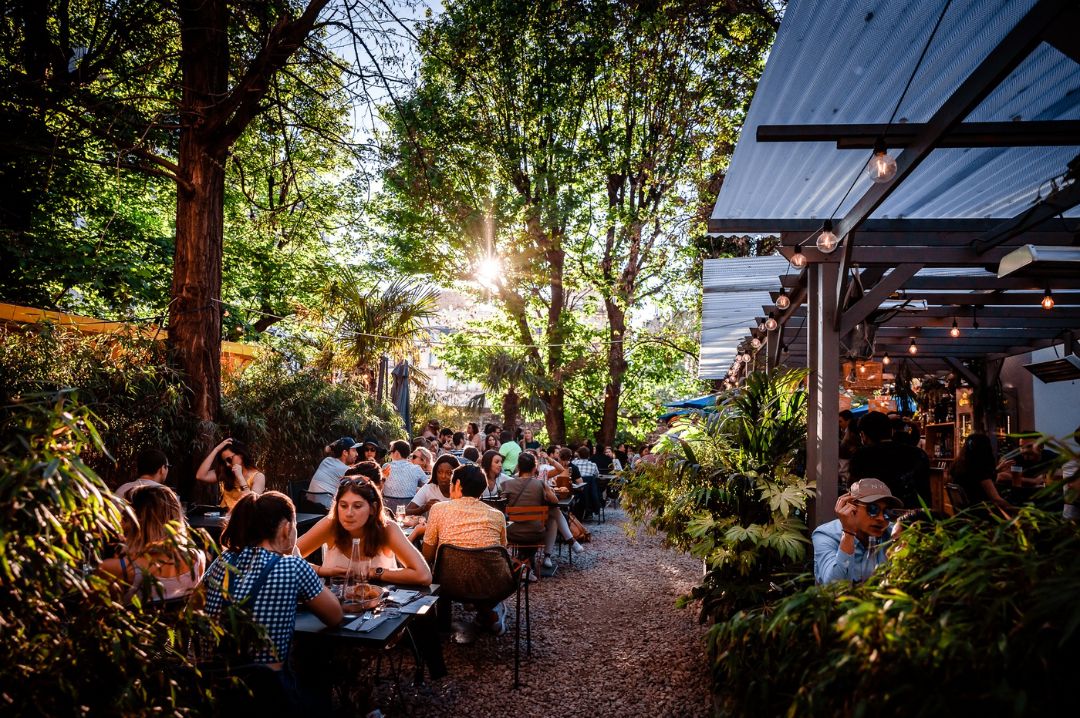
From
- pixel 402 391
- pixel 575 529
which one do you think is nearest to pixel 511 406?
pixel 402 391

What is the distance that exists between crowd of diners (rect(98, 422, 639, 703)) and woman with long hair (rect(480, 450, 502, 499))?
0.6 inches

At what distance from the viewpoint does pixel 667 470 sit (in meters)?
5.24

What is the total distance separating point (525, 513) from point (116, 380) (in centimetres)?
411

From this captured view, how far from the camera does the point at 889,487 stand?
451 centimetres

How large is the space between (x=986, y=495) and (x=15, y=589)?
6.14m

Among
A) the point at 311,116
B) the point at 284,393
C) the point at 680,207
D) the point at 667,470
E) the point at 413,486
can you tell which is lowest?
the point at 413,486

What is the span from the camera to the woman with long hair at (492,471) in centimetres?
795

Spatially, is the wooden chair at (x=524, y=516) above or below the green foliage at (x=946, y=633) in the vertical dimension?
below

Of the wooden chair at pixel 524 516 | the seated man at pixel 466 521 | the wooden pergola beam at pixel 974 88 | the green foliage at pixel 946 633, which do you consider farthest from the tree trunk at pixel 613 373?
the green foliage at pixel 946 633

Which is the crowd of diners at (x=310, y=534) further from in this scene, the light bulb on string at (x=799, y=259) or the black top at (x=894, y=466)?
the light bulb on string at (x=799, y=259)

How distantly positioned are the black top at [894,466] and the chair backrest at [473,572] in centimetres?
261

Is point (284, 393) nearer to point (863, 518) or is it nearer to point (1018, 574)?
point (863, 518)

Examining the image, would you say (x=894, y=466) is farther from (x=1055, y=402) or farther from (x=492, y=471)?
(x=1055, y=402)

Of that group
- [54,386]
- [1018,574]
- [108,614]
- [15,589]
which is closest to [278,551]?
[108,614]
